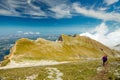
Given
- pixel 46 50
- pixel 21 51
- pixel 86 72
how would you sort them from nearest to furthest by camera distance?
pixel 86 72 → pixel 21 51 → pixel 46 50

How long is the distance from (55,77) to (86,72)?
7.20 metres

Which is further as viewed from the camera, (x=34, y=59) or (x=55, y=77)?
(x=34, y=59)

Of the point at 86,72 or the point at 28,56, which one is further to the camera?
the point at 28,56

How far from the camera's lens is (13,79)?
3067 cm

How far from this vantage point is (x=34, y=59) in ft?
273

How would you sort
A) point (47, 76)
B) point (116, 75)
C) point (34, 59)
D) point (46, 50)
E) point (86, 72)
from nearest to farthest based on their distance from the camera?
point (116, 75), point (47, 76), point (86, 72), point (34, 59), point (46, 50)

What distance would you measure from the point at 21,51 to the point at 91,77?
221 ft

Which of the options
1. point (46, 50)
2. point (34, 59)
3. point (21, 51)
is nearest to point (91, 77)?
point (34, 59)

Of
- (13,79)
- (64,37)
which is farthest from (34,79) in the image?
(64,37)

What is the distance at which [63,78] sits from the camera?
3105cm

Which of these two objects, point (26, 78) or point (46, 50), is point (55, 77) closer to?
point (26, 78)

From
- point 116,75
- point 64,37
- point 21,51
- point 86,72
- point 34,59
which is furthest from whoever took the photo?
point 64,37

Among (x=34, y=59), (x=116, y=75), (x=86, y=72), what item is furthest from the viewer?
(x=34, y=59)

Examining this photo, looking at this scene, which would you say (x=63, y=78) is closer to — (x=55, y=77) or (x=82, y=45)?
(x=55, y=77)
